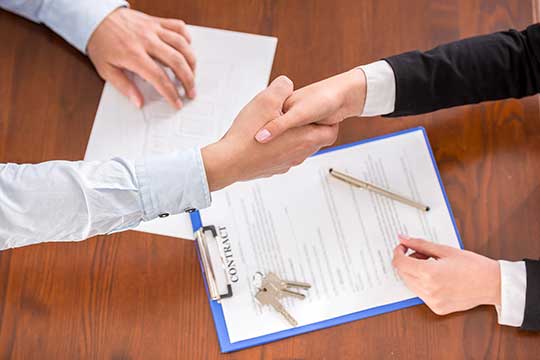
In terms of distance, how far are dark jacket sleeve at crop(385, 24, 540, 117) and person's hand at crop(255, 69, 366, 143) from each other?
0.07 m

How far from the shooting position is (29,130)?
1.13 m

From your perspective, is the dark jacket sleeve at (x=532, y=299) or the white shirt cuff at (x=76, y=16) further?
the white shirt cuff at (x=76, y=16)

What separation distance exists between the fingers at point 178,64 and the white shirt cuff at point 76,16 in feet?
0.40

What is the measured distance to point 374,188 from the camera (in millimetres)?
1090

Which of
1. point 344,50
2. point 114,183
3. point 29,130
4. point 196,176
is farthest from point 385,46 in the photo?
point 29,130

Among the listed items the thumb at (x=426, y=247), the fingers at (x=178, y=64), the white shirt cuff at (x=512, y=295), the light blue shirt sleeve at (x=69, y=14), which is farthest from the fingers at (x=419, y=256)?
the light blue shirt sleeve at (x=69, y=14)

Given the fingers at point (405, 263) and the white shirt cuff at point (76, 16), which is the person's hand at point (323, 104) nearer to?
the fingers at point (405, 263)

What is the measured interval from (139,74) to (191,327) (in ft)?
1.57

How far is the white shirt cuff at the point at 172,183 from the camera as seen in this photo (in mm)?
977

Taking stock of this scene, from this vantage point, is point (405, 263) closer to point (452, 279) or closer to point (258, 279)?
point (452, 279)

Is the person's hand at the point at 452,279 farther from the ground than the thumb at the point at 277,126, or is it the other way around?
the thumb at the point at 277,126

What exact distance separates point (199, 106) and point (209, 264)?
1.00 feet

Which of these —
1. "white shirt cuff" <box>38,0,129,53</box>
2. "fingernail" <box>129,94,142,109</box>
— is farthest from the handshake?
"white shirt cuff" <box>38,0,129,53</box>

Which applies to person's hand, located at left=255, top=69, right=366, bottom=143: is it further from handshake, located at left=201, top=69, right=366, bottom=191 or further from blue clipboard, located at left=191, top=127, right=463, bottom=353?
blue clipboard, located at left=191, top=127, right=463, bottom=353
